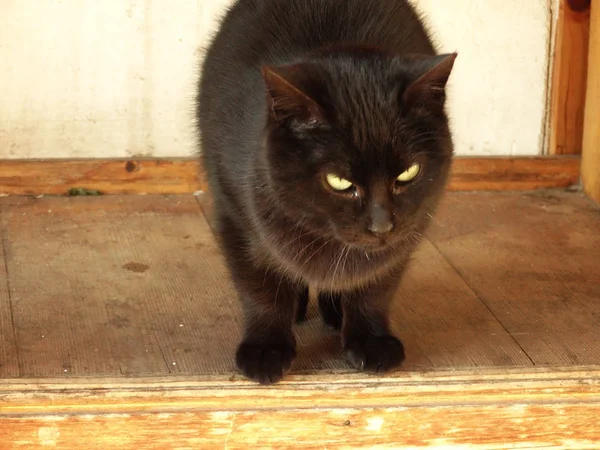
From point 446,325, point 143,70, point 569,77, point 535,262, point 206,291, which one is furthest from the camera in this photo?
point 569,77

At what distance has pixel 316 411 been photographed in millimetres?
1688

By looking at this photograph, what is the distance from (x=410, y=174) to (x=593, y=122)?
1259 millimetres

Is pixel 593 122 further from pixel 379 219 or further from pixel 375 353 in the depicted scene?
pixel 379 219

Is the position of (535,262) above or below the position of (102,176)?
below

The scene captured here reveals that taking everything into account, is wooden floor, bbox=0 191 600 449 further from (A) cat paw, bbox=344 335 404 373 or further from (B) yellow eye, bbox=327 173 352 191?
(B) yellow eye, bbox=327 173 352 191

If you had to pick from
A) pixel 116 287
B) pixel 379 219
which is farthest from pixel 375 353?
pixel 116 287

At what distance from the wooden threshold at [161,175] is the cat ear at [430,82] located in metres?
1.07

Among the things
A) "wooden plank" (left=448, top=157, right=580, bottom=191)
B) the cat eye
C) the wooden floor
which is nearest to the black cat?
the cat eye

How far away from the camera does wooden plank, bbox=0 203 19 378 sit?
1.67 meters

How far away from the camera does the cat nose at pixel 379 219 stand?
4.58ft

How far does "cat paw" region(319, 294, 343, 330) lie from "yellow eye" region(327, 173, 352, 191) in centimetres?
46

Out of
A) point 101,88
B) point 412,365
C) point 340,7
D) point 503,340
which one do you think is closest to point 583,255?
point 503,340

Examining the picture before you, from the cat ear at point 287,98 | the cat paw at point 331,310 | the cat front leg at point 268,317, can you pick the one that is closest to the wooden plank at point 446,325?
the cat paw at point 331,310

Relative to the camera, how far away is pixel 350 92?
4.66 feet
